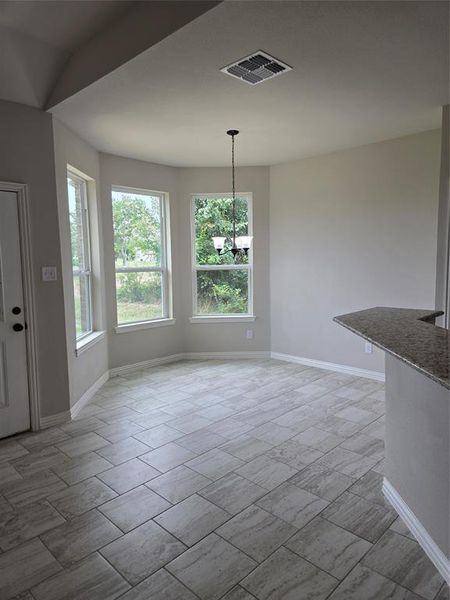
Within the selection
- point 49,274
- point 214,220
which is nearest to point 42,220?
point 49,274

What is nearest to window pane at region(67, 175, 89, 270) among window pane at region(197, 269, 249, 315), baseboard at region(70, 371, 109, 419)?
baseboard at region(70, 371, 109, 419)

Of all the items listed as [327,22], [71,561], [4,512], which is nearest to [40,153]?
[327,22]

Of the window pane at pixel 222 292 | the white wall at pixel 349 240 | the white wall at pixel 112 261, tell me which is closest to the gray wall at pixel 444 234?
the white wall at pixel 349 240

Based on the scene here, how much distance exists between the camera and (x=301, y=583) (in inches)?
70.1

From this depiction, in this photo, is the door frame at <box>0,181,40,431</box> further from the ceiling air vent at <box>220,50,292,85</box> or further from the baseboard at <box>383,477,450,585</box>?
the baseboard at <box>383,477,450,585</box>

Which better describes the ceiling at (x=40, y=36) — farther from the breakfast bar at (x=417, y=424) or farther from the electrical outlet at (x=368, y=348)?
the electrical outlet at (x=368, y=348)

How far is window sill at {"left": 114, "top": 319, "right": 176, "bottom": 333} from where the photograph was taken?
494 centimetres

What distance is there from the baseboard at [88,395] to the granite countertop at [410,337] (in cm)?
260

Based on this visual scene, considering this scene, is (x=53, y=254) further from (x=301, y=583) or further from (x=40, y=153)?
(x=301, y=583)

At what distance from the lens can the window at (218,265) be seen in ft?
18.0

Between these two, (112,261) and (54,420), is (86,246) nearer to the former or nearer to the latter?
(112,261)

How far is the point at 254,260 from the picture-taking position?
550 cm

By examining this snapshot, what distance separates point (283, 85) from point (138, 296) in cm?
316

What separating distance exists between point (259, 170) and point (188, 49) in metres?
3.18
